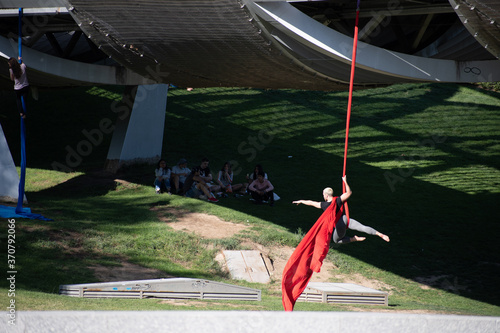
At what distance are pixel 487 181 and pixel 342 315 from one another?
749 inches

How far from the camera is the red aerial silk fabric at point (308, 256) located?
7.29m

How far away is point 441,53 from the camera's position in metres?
11.3

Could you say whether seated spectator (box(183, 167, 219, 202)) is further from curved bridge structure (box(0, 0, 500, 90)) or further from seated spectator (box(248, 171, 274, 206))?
curved bridge structure (box(0, 0, 500, 90))

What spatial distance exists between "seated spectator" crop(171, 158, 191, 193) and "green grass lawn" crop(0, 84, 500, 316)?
1.85 feet

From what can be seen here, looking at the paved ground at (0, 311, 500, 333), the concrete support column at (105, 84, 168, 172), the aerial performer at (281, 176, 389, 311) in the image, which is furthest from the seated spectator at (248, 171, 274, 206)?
the paved ground at (0, 311, 500, 333)

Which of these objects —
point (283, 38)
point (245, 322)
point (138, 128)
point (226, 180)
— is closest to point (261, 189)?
point (226, 180)

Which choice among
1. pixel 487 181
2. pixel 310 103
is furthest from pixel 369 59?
pixel 310 103

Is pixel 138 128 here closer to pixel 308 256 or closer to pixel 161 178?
pixel 161 178

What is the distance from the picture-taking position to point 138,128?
19172 millimetres

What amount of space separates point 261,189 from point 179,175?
2.43 m

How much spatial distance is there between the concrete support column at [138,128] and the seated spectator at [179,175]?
10.8 feet

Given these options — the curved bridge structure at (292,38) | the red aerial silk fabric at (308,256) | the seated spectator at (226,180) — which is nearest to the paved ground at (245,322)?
the red aerial silk fabric at (308,256)

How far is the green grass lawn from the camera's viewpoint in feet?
36.1

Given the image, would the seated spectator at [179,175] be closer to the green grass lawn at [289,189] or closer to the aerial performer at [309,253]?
the green grass lawn at [289,189]
